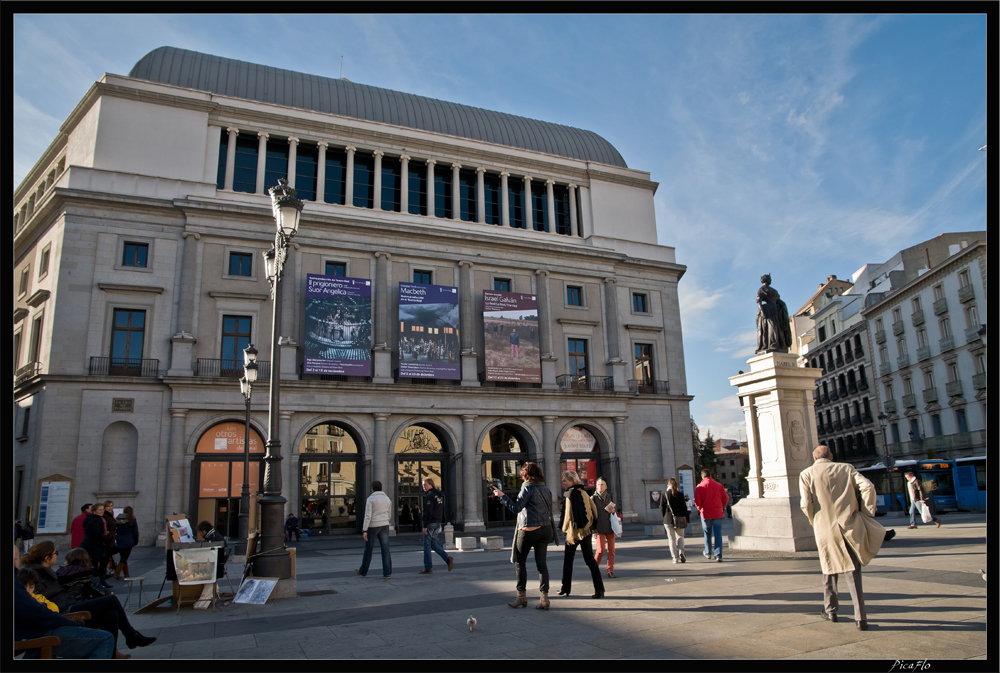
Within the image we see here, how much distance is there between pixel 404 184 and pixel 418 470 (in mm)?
14754

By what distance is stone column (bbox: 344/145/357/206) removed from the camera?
33594 millimetres

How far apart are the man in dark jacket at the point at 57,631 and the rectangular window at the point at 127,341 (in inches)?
997

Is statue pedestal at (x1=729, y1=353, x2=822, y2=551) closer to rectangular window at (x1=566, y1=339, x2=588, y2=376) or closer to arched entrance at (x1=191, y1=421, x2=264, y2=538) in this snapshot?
arched entrance at (x1=191, y1=421, x2=264, y2=538)

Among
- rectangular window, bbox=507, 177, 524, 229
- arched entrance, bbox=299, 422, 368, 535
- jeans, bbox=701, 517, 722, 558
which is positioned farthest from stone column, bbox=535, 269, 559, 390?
jeans, bbox=701, 517, 722, 558

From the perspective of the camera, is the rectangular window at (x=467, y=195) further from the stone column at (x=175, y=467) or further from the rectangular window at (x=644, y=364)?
the stone column at (x=175, y=467)

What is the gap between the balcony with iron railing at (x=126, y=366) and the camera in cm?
2738

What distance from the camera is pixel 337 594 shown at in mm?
10422

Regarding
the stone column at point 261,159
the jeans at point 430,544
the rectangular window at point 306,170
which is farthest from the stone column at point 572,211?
the jeans at point 430,544

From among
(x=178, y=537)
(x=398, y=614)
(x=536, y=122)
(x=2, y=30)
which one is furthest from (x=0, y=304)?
(x=536, y=122)

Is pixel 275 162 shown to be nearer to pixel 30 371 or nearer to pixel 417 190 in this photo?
pixel 417 190

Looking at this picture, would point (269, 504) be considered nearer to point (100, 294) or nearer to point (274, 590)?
point (274, 590)

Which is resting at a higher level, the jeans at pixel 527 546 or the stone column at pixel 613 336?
the stone column at pixel 613 336

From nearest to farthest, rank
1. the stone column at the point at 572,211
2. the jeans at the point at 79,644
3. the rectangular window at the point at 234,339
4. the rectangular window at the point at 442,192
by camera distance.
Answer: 1. the jeans at the point at 79,644
2. the rectangular window at the point at 234,339
3. the rectangular window at the point at 442,192
4. the stone column at the point at 572,211

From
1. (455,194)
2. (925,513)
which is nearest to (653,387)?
(455,194)
